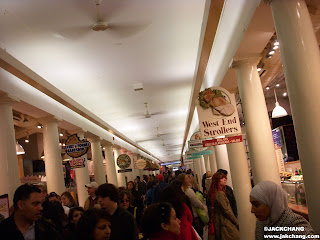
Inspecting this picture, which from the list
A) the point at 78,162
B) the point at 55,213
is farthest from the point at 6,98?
the point at 78,162

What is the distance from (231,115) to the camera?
255 inches

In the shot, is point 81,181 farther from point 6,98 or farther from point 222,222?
point 222,222

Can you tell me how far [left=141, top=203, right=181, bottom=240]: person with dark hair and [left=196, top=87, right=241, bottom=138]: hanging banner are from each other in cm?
340

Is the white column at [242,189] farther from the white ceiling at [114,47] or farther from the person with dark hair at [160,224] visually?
the person with dark hair at [160,224]

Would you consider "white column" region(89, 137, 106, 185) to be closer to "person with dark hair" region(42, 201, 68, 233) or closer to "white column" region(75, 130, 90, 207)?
"white column" region(75, 130, 90, 207)

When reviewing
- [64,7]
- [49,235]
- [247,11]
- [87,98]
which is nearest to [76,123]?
[87,98]

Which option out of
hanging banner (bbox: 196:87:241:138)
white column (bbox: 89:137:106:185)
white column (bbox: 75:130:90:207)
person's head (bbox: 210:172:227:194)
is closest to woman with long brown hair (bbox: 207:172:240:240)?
person's head (bbox: 210:172:227:194)

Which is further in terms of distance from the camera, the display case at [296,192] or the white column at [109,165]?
the white column at [109,165]

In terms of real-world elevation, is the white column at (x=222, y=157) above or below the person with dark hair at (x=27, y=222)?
above

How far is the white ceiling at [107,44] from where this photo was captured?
6242 millimetres

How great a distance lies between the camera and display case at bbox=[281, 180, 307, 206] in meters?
6.41

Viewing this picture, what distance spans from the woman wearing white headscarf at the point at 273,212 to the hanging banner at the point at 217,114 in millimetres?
3545

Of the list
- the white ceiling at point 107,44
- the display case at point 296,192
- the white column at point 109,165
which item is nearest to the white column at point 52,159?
the white ceiling at point 107,44

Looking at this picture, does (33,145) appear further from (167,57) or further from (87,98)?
(167,57)
